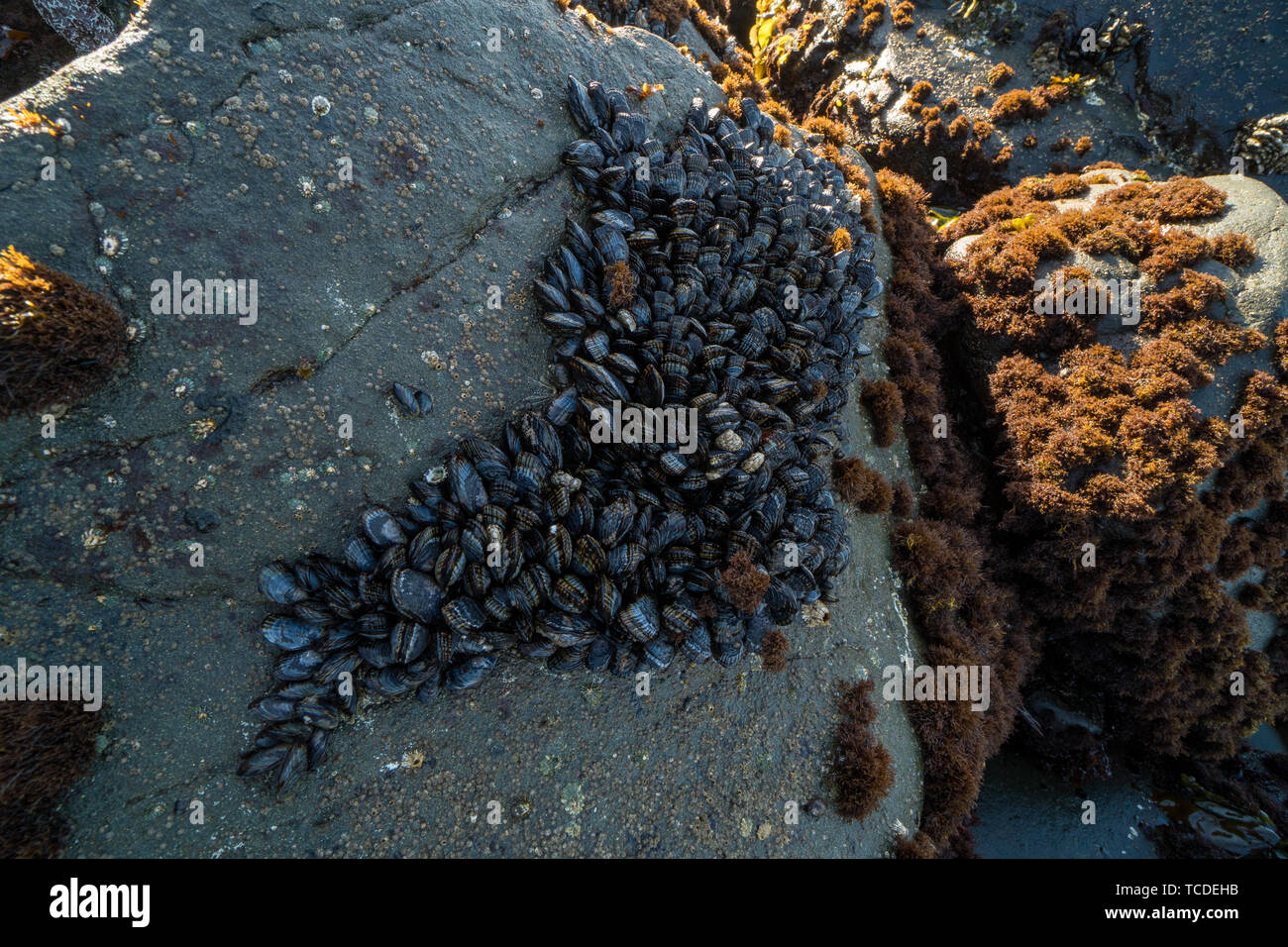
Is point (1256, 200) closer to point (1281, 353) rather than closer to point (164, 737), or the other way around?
point (1281, 353)

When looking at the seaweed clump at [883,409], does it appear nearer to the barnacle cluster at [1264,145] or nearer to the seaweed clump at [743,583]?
the seaweed clump at [743,583]

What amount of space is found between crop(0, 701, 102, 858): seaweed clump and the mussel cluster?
1.08 m

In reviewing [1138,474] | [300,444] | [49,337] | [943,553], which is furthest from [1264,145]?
[49,337]

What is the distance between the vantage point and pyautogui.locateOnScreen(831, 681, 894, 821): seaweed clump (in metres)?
5.19

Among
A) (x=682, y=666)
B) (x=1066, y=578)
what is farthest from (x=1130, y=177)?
(x=682, y=666)

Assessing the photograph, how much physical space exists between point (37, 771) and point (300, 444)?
103 inches

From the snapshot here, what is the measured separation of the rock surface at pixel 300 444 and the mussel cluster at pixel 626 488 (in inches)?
12.0

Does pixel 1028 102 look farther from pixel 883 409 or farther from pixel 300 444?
pixel 300 444

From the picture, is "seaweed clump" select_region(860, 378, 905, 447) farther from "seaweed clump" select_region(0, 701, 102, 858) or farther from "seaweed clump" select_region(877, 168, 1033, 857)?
"seaweed clump" select_region(0, 701, 102, 858)

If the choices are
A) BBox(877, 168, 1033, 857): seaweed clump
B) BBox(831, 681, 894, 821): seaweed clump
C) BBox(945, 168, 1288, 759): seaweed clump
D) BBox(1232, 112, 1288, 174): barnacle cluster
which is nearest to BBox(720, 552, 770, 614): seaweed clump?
BBox(831, 681, 894, 821): seaweed clump

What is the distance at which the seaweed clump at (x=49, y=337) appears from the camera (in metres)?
3.60

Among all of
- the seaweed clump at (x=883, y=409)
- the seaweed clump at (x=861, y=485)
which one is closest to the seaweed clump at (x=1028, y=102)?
the seaweed clump at (x=883, y=409)

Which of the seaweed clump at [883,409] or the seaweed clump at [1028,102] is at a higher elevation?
the seaweed clump at [1028,102]

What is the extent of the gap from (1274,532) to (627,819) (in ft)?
28.7
